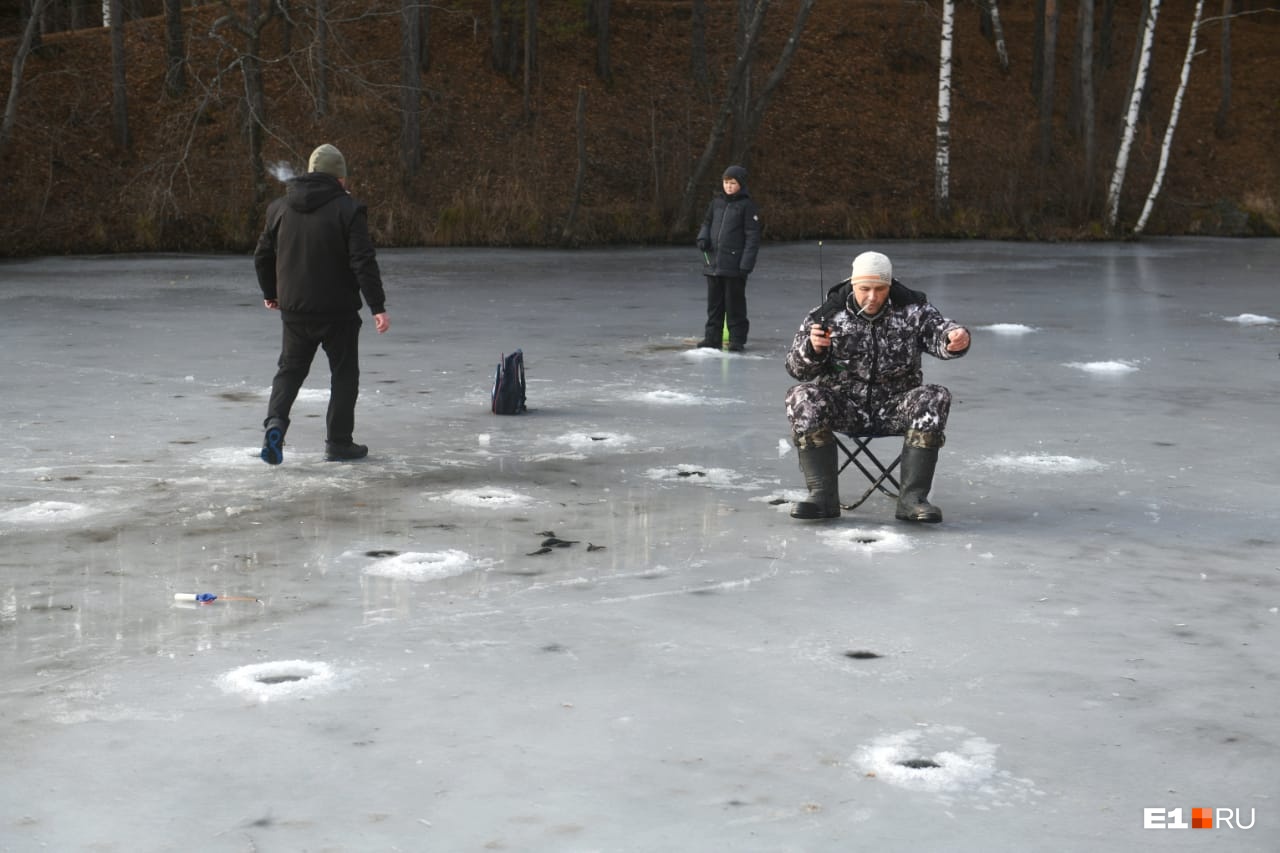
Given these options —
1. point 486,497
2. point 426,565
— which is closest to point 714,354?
point 486,497

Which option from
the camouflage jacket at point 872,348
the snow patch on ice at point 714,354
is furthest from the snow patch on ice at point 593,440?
the snow patch on ice at point 714,354

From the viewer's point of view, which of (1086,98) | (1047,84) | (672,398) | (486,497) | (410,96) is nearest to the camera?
(486,497)

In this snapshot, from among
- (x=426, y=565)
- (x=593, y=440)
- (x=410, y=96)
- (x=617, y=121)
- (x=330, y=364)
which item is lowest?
(x=426, y=565)

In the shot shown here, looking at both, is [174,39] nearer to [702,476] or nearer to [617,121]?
[617,121]

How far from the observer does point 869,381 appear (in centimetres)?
855

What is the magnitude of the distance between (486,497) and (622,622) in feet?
8.52

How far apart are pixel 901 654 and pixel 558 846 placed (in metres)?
2.12

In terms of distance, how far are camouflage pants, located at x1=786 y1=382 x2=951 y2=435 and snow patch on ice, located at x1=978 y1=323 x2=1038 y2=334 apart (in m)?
9.03

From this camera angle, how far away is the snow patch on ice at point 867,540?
782cm

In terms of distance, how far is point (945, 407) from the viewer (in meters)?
8.41

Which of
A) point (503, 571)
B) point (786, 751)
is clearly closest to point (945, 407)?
point (503, 571)

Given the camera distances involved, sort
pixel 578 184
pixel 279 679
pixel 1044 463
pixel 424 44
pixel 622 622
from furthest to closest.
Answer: pixel 424 44 → pixel 578 184 → pixel 1044 463 → pixel 622 622 → pixel 279 679

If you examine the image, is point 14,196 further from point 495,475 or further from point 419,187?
point 495,475

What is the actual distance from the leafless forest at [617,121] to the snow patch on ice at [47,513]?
825 inches
